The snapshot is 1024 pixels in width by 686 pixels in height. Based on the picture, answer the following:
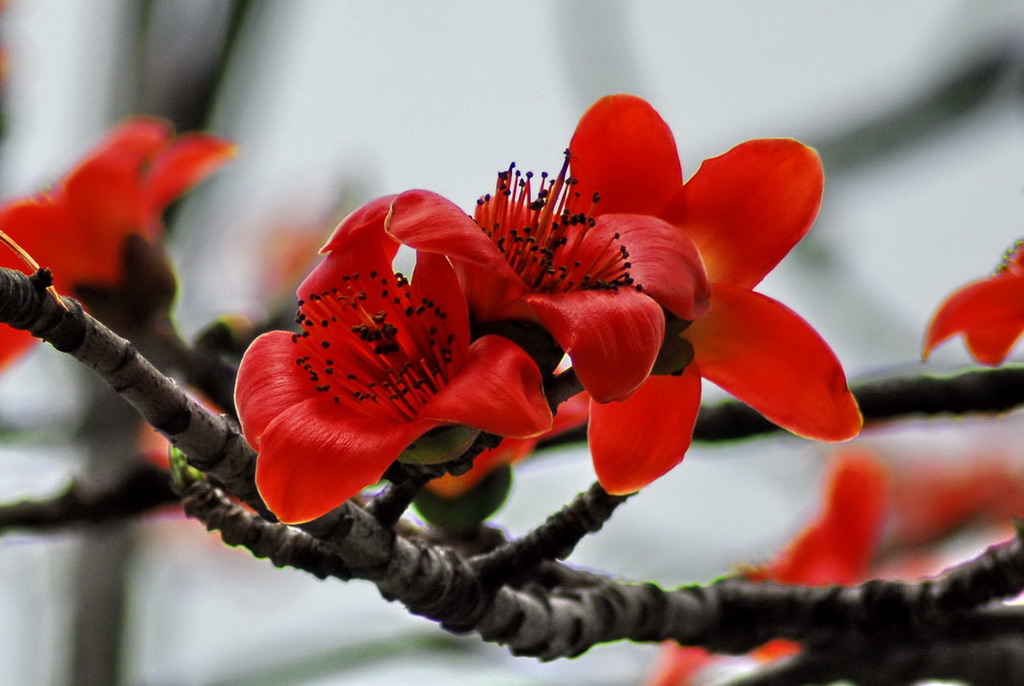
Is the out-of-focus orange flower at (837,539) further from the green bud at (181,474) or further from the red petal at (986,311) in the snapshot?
the green bud at (181,474)

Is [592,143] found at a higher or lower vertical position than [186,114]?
higher

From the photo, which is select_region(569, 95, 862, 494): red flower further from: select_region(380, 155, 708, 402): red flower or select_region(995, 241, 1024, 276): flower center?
select_region(995, 241, 1024, 276): flower center

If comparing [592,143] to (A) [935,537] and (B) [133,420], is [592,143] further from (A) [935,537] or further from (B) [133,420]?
(A) [935,537]

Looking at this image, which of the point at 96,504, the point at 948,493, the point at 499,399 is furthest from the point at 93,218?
the point at 948,493

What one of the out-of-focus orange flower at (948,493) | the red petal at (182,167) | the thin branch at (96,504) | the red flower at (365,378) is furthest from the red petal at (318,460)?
the out-of-focus orange flower at (948,493)

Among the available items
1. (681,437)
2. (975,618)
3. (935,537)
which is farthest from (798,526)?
(935,537)

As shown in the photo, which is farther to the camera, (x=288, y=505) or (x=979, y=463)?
(x=979, y=463)
